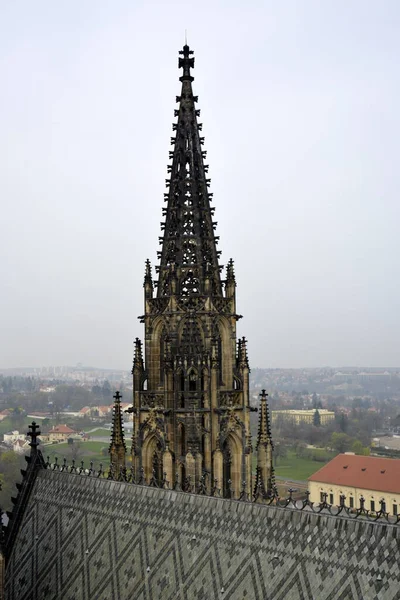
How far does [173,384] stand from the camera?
24.5 m

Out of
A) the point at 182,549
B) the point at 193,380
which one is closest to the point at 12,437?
the point at 193,380

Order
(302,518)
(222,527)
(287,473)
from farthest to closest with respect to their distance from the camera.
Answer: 1. (287,473)
2. (222,527)
3. (302,518)

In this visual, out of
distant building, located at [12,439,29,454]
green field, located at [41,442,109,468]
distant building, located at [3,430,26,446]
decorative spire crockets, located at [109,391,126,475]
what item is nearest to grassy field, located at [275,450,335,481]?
green field, located at [41,442,109,468]

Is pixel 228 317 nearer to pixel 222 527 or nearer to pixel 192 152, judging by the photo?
pixel 192 152

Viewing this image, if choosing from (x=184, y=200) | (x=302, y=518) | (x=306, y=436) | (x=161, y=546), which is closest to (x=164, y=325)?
(x=184, y=200)

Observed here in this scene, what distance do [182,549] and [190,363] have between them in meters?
8.27

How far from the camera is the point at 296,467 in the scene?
4552 inches

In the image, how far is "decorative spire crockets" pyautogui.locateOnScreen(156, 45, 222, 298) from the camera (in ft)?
84.0

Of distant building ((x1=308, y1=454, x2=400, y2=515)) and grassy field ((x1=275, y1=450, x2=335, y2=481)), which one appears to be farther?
grassy field ((x1=275, y1=450, x2=335, y2=481))

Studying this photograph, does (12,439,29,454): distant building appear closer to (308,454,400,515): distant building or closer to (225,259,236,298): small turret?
(308,454,400,515): distant building

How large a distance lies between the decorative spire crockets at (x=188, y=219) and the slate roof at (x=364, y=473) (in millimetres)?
55203

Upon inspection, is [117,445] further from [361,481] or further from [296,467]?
[296,467]

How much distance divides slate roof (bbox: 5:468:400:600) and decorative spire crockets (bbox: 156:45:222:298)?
25.6 ft

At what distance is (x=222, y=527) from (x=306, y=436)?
452 feet
